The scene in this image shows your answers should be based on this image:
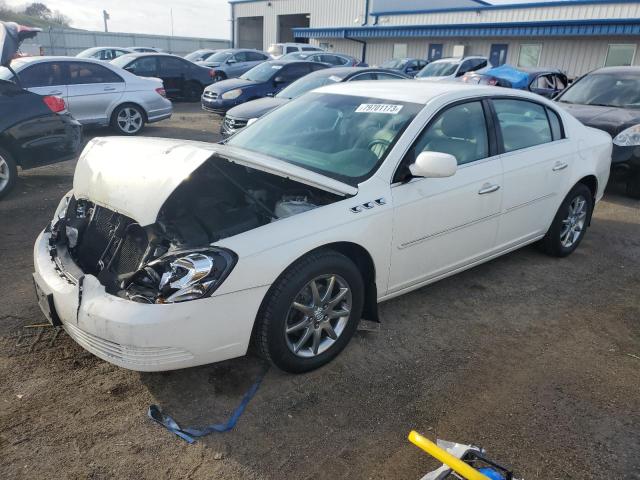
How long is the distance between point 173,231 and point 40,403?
3.82 ft

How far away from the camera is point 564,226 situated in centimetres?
488

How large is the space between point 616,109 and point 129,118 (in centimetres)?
853

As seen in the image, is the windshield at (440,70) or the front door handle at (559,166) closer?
the front door handle at (559,166)

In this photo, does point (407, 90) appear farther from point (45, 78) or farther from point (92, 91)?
point (45, 78)

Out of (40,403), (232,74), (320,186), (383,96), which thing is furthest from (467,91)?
(232,74)

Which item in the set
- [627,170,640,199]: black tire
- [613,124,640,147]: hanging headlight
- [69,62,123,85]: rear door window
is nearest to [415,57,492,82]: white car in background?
[69,62,123,85]: rear door window

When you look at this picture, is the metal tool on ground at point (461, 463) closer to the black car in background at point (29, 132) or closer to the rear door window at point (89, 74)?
the black car in background at point (29, 132)

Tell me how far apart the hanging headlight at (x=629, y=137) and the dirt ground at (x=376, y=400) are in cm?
342

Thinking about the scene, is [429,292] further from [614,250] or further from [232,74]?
[232,74]

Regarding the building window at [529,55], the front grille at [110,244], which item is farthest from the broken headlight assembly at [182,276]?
the building window at [529,55]

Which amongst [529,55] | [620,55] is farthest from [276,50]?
[620,55]

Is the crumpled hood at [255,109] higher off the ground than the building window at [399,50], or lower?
lower

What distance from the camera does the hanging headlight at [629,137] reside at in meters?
6.70

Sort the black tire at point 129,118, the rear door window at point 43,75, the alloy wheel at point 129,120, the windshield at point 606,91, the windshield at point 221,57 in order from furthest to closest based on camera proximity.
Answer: the windshield at point 221,57 → the alloy wheel at point 129,120 → the black tire at point 129,118 → the rear door window at point 43,75 → the windshield at point 606,91
